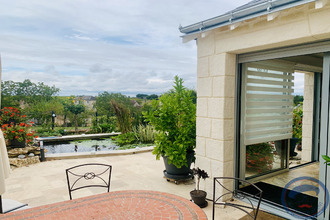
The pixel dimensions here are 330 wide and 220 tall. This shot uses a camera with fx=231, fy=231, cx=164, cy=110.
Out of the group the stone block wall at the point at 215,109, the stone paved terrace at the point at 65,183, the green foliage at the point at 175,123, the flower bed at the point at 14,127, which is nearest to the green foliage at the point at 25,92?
the flower bed at the point at 14,127

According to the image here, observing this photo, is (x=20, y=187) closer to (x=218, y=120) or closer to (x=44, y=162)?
(x=44, y=162)

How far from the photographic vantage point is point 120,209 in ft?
6.02

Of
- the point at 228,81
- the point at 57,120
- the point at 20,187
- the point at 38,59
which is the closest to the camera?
the point at 228,81

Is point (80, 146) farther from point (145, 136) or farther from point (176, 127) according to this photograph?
point (176, 127)

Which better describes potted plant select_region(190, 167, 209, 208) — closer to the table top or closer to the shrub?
the table top

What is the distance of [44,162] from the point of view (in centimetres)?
610

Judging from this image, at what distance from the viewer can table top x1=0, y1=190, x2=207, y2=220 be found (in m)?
1.73

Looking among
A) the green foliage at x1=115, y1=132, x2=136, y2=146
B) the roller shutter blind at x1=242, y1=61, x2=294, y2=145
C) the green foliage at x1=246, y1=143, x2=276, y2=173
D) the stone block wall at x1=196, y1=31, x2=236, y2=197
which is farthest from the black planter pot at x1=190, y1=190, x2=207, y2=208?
the green foliage at x1=115, y1=132, x2=136, y2=146

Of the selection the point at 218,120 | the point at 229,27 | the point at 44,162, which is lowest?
the point at 44,162

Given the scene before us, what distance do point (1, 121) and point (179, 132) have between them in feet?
15.7

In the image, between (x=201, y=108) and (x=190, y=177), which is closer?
(x=201, y=108)

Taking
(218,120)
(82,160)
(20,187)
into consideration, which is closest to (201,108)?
(218,120)

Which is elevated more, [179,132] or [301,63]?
[301,63]

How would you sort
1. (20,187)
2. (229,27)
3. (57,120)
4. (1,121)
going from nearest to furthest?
1. (229,27)
2. (20,187)
3. (1,121)
4. (57,120)
